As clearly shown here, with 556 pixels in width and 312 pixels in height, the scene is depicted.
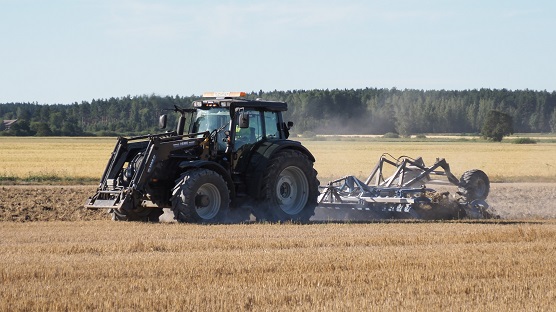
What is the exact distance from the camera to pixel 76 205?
2091 centimetres

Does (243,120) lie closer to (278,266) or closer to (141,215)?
(141,215)

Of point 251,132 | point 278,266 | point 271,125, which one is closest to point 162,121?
point 251,132

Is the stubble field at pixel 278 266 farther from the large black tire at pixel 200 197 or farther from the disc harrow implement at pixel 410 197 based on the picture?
the disc harrow implement at pixel 410 197

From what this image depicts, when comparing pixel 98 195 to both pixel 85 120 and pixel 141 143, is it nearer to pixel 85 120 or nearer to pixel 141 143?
pixel 141 143

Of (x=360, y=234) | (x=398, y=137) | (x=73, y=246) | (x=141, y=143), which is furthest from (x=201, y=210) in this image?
(x=398, y=137)

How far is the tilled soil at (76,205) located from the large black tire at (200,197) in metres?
1.57

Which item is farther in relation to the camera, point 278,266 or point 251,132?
point 251,132

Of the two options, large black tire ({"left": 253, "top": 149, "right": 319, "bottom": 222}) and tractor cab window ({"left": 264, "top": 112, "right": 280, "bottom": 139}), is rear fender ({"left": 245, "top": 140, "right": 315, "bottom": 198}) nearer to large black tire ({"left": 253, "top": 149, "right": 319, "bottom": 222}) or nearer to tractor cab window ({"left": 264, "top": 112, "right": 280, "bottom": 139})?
large black tire ({"left": 253, "top": 149, "right": 319, "bottom": 222})

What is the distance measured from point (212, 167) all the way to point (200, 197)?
62 cm

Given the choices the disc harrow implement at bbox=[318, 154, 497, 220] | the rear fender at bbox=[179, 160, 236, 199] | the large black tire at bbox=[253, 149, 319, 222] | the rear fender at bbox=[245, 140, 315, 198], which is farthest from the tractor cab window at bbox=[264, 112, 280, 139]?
the disc harrow implement at bbox=[318, 154, 497, 220]

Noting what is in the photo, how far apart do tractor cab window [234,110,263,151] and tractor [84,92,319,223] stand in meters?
0.02

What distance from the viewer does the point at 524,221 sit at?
18875mm

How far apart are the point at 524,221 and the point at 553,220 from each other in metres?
1.04

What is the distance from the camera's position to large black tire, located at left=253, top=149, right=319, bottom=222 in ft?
56.7
